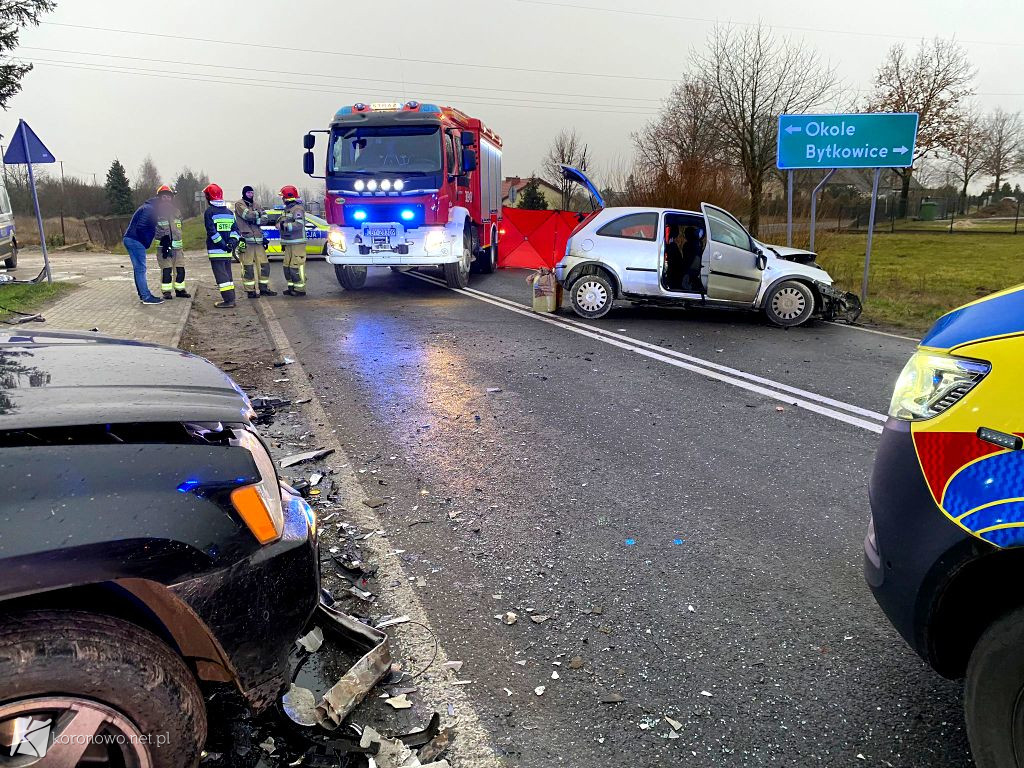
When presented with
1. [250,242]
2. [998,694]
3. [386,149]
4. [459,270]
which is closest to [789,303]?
[459,270]

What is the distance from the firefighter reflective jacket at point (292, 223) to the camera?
44.2ft

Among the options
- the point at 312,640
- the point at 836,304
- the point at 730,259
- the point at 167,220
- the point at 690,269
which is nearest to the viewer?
the point at 312,640

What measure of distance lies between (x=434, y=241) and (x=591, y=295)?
3862 millimetres

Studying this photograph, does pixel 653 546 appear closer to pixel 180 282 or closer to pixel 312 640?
pixel 312 640

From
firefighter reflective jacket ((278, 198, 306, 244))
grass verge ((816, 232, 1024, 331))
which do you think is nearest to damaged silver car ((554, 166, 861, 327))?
grass verge ((816, 232, 1024, 331))

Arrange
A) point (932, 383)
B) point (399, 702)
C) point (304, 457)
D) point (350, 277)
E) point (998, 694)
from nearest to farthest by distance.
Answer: point (998, 694) < point (932, 383) < point (399, 702) < point (304, 457) < point (350, 277)

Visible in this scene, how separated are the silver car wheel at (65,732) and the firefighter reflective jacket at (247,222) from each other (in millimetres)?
12568

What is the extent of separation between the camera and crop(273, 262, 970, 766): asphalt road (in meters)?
2.39

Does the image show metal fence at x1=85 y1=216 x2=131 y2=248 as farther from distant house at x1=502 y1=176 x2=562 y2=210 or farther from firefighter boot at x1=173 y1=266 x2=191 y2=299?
firefighter boot at x1=173 y1=266 x2=191 y2=299

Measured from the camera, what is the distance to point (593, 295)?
10625 mm

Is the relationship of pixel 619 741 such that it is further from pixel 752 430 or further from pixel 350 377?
pixel 350 377

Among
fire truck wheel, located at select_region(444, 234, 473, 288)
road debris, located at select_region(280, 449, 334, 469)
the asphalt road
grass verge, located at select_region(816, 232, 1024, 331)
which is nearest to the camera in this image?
the asphalt road

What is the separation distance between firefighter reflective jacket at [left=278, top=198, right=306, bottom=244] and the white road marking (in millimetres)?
5413

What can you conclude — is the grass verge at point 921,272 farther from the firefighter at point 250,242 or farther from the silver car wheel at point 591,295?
the firefighter at point 250,242
